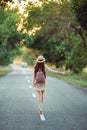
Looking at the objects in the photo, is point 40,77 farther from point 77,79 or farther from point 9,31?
point 9,31

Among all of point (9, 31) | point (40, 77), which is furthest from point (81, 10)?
point (9, 31)

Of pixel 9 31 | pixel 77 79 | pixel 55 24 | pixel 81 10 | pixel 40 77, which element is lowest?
pixel 77 79

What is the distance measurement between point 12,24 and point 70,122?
138 ft

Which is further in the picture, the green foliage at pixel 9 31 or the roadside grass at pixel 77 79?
the green foliage at pixel 9 31

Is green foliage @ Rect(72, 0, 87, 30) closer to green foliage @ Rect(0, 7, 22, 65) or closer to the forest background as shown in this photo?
the forest background

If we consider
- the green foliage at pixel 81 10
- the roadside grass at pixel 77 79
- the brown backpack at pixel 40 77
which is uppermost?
the green foliage at pixel 81 10

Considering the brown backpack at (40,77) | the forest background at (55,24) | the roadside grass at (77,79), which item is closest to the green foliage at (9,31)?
the forest background at (55,24)

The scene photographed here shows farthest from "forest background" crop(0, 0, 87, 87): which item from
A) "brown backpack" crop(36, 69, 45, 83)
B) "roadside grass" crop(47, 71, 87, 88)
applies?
"brown backpack" crop(36, 69, 45, 83)

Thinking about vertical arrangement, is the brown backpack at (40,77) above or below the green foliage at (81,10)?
below

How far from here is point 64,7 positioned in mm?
33812

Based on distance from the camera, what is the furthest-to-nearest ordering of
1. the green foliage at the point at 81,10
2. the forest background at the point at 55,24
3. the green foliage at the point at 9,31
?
the green foliage at the point at 9,31
the forest background at the point at 55,24
the green foliage at the point at 81,10

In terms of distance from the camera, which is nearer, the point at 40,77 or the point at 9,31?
the point at 40,77

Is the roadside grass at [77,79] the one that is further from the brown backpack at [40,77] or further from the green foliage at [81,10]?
the brown backpack at [40,77]

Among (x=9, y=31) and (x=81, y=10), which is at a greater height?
(x=81, y=10)
